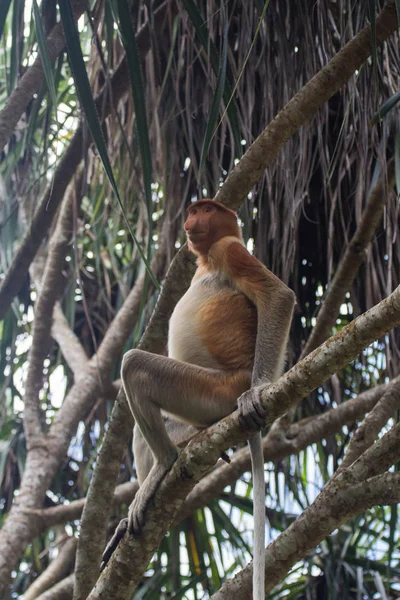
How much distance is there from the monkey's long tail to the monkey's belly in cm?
32

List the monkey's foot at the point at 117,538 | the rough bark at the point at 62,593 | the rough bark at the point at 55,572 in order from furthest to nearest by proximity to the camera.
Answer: the rough bark at the point at 55,572 < the rough bark at the point at 62,593 < the monkey's foot at the point at 117,538

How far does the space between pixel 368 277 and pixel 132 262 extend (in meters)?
1.41

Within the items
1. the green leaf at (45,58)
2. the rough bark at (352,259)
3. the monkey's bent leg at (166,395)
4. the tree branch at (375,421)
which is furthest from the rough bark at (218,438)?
the rough bark at (352,259)

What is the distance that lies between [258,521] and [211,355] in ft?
2.09

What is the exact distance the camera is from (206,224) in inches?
113

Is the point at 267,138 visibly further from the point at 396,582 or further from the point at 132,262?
the point at 396,582

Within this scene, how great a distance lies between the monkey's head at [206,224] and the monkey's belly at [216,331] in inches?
7.8

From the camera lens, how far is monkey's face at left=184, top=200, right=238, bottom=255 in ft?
9.35

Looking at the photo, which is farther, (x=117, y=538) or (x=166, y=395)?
(x=117, y=538)

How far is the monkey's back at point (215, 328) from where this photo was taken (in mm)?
2582

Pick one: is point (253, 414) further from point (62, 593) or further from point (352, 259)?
point (62, 593)

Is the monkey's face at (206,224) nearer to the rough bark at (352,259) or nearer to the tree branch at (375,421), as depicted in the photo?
the rough bark at (352,259)

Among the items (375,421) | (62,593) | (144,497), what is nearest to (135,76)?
(144,497)

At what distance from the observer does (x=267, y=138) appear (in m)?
2.56
